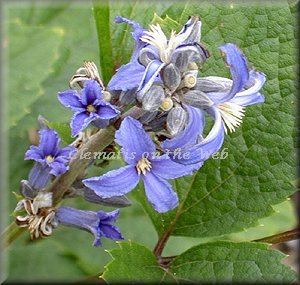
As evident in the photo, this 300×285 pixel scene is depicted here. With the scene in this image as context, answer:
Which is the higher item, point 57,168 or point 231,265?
point 57,168

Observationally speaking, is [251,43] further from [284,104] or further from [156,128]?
[156,128]

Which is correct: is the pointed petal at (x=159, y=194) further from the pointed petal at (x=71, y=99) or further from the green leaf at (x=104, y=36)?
the green leaf at (x=104, y=36)

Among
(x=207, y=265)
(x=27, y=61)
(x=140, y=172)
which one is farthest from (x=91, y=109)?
(x=27, y=61)

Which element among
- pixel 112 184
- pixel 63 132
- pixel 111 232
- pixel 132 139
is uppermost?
pixel 132 139

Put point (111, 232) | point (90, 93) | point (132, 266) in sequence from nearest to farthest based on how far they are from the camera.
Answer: point (90, 93) < point (111, 232) < point (132, 266)

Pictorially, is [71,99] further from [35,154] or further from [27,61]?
[27,61]

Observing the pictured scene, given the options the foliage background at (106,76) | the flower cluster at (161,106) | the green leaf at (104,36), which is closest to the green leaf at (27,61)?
the foliage background at (106,76)

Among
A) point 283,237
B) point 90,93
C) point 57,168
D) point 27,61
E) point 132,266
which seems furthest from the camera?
point 27,61

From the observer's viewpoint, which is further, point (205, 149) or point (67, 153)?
point (67, 153)

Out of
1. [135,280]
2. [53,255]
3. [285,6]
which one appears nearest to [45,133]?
[135,280]
